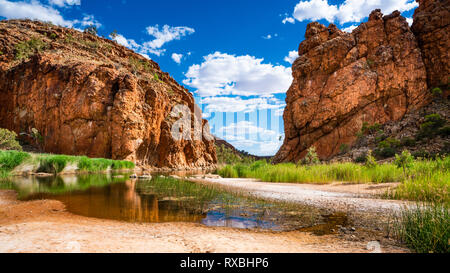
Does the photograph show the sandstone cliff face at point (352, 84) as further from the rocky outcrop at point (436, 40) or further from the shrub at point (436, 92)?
the rocky outcrop at point (436, 40)

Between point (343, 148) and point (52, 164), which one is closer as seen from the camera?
point (52, 164)

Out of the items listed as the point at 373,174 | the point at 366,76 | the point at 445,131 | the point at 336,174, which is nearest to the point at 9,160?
the point at 336,174

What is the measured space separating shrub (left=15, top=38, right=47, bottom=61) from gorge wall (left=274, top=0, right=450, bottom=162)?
2171 inches

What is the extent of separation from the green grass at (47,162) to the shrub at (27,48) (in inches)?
1529

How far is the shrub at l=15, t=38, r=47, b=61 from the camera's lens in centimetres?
4803

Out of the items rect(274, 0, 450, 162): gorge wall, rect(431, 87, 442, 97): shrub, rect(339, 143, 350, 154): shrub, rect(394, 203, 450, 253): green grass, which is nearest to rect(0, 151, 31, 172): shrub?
rect(394, 203, 450, 253): green grass

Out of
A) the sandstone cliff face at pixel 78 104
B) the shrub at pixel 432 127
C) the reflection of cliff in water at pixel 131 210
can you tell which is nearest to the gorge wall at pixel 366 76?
the shrub at pixel 432 127

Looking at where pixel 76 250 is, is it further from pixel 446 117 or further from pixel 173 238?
pixel 446 117

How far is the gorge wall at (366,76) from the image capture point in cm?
3653

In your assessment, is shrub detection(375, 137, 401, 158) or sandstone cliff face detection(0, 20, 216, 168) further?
sandstone cliff face detection(0, 20, 216, 168)

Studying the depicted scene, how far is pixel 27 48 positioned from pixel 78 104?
888 inches

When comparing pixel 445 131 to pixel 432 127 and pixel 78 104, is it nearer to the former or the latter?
pixel 432 127

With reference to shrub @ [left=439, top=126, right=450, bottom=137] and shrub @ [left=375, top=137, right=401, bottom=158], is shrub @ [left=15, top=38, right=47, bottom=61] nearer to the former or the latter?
shrub @ [left=375, top=137, right=401, bottom=158]

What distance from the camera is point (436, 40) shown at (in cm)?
3675
